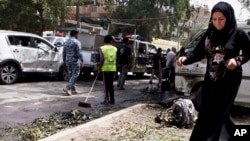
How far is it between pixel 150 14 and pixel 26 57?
21023 millimetres

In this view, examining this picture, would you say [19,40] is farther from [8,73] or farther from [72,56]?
[72,56]

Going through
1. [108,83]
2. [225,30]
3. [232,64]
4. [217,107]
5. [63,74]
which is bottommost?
[63,74]

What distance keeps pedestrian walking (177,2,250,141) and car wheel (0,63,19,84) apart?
9.04 m

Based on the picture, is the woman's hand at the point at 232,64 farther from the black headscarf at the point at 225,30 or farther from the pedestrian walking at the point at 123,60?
the pedestrian walking at the point at 123,60

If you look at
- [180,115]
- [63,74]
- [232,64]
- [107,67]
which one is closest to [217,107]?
[232,64]

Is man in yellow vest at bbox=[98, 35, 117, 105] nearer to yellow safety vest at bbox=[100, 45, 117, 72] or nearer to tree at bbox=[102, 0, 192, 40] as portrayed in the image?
yellow safety vest at bbox=[100, 45, 117, 72]

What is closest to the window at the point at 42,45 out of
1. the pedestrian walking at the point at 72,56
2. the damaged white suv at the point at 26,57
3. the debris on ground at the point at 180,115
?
the damaged white suv at the point at 26,57

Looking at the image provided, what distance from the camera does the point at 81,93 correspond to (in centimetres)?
1089

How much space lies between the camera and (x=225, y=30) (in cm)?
369

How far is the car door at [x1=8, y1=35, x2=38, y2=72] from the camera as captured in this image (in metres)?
12.1

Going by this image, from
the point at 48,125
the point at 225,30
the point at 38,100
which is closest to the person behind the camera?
the point at 225,30

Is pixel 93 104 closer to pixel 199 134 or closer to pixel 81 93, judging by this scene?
pixel 81 93

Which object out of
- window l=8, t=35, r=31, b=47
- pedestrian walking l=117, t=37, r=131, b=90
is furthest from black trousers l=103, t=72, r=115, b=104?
window l=8, t=35, r=31, b=47

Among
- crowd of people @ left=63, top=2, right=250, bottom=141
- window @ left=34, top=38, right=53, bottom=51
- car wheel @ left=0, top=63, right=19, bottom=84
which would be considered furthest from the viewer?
window @ left=34, top=38, right=53, bottom=51
